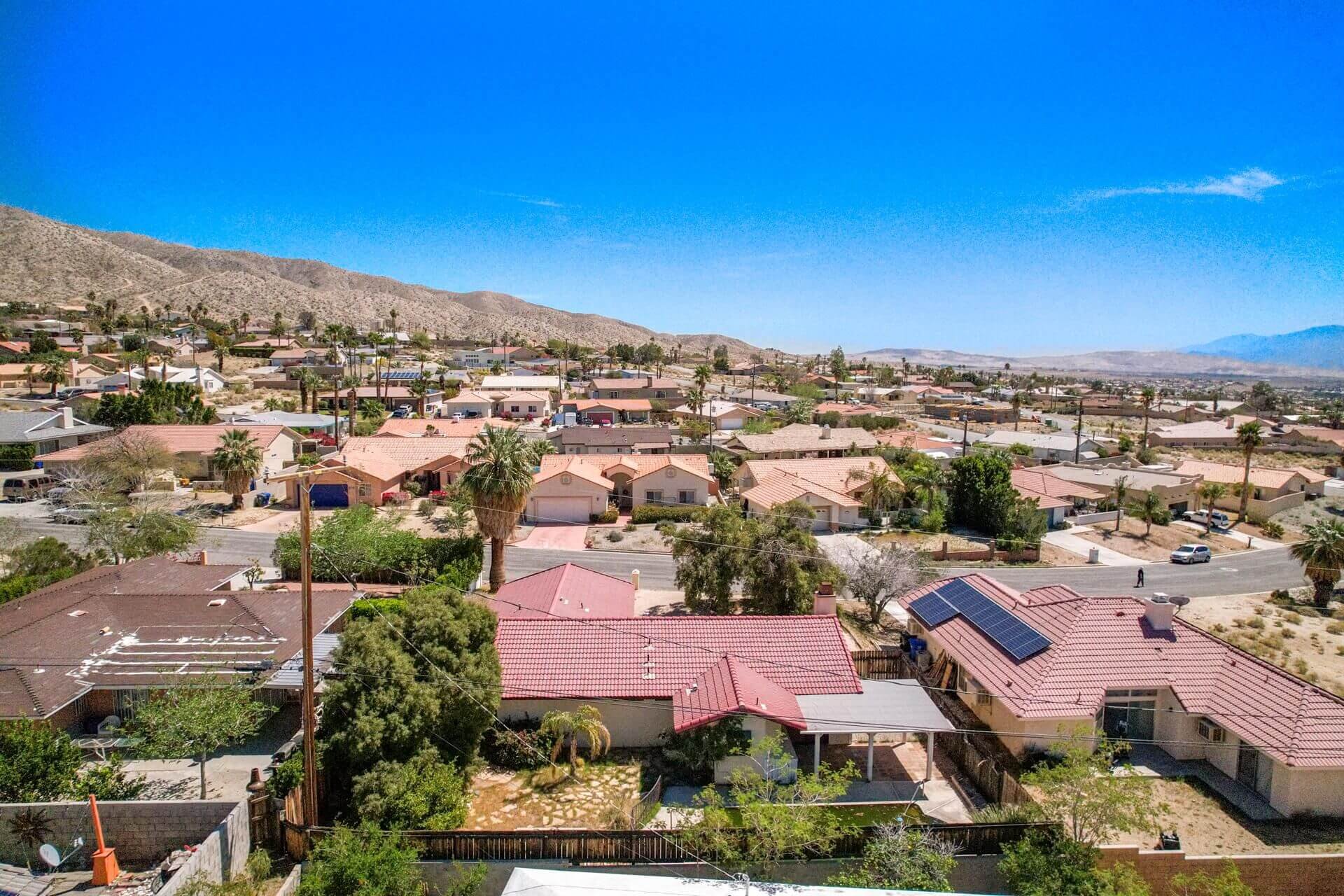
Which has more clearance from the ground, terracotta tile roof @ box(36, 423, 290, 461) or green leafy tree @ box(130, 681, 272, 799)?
terracotta tile roof @ box(36, 423, 290, 461)

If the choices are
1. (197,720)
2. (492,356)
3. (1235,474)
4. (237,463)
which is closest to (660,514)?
(237,463)

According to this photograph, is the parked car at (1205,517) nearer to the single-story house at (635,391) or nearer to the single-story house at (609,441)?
the single-story house at (609,441)

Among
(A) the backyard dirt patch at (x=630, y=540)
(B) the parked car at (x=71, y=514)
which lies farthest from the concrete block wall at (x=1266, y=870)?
(B) the parked car at (x=71, y=514)

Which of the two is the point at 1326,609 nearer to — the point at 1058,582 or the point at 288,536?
the point at 1058,582

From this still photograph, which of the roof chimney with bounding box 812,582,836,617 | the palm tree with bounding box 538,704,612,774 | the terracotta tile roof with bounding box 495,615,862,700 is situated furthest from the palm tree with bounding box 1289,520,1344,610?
the palm tree with bounding box 538,704,612,774

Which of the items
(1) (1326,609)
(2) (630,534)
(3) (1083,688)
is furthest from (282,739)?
(1) (1326,609)

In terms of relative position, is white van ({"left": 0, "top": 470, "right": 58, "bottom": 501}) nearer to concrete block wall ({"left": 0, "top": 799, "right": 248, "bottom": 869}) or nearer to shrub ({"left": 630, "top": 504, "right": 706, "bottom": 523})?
shrub ({"left": 630, "top": 504, "right": 706, "bottom": 523})
